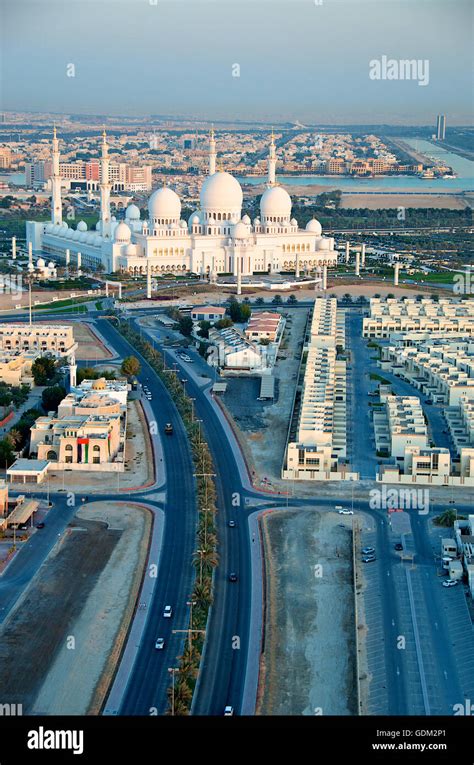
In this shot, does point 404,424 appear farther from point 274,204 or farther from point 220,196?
point 274,204

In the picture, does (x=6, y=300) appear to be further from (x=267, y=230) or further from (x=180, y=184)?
(x=180, y=184)

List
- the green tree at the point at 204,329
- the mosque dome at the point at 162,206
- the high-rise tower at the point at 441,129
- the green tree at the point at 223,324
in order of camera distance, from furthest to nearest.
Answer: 1. the high-rise tower at the point at 441,129
2. the mosque dome at the point at 162,206
3. the green tree at the point at 223,324
4. the green tree at the point at 204,329

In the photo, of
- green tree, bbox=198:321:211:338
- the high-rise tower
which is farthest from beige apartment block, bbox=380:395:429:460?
the high-rise tower

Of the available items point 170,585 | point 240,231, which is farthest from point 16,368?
point 240,231

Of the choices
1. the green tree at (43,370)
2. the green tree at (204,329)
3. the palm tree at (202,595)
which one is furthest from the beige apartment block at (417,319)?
the palm tree at (202,595)

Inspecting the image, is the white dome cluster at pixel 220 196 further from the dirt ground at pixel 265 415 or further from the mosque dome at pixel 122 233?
the dirt ground at pixel 265 415
